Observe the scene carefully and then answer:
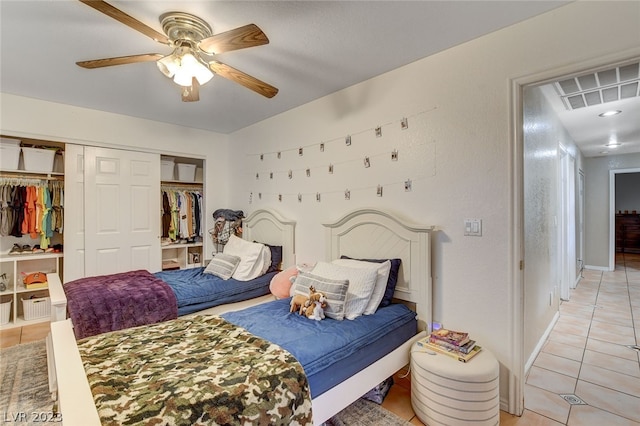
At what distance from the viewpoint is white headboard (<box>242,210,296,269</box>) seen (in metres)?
3.50

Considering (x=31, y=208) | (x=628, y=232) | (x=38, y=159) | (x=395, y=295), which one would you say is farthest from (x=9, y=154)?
(x=628, y=232)

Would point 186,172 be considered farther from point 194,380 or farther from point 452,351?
point 452,351

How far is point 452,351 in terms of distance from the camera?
1904 mm

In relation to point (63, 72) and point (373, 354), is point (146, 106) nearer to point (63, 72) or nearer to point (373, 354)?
point (63, 72)

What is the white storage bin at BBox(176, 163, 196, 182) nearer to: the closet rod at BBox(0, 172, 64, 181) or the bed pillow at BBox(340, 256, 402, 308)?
the closet rod at BBox(0, 172, 64, 181)

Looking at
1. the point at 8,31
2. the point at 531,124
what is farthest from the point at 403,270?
the point at 8,31

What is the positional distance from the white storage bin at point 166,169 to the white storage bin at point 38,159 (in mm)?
1142

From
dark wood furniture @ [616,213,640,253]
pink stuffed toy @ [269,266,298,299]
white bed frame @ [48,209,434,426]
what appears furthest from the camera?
dark wood furniture @ [616,213,640,253]

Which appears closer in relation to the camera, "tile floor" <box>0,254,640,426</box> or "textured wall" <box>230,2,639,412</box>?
"textured wall" <box>230,2,639,412</box>

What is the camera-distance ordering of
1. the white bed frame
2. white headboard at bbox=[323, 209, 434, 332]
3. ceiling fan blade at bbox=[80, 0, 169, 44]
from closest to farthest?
1. the white bed frame
2. ceiling fan blade at bbox=[80, 0, 169, 44]
3. white headboard at bbox=[323, 209, 434, 332]

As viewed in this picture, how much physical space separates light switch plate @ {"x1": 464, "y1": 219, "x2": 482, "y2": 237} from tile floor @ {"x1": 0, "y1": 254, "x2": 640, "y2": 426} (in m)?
1.15

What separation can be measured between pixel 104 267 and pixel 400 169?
3575 mm

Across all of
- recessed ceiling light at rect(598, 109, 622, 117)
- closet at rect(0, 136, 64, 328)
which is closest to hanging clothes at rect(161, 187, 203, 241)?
closet at rect(0, 136, 64, 328)

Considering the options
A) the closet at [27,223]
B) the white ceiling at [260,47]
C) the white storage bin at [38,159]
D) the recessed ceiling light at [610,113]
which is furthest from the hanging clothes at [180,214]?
the recessed ceiling light at [610,113]
